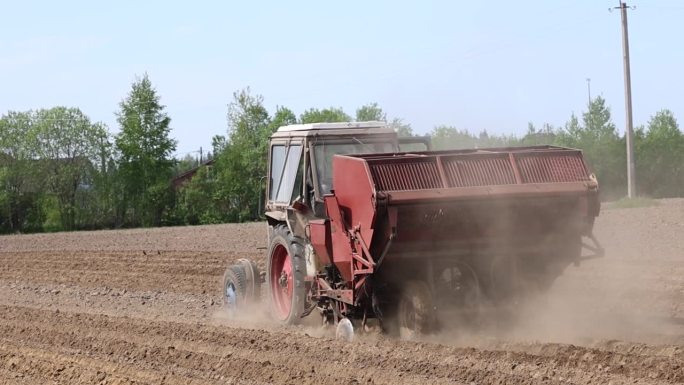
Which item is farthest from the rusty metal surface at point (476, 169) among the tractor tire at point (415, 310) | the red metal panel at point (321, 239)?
the red metal panel at point (321, 239)

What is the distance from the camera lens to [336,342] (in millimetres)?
10102

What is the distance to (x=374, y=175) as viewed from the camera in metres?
9.80

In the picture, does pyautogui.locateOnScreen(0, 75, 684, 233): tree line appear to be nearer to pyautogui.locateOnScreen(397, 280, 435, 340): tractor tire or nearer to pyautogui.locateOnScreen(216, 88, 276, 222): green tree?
pyautogui.locateOnScreen(216, 88, 276, 222): green tree

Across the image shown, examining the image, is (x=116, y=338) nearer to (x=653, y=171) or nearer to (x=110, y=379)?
(x=110, y=379)

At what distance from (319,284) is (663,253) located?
1003 centimetres

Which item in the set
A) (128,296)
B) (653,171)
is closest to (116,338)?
(128,296)

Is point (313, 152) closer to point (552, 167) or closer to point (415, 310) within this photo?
point (415, 310)

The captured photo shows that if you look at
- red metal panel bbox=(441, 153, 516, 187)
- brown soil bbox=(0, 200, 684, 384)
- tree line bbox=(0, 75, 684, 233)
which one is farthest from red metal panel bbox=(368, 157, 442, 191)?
tree line bbox=(0, 75, 684, 233)

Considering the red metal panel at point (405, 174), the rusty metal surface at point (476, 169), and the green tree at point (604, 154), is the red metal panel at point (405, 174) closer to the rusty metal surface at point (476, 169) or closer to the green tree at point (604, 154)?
the rusty metal surface at point (476, 169)

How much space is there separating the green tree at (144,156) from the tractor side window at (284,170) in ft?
167

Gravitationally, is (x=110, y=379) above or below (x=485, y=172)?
below

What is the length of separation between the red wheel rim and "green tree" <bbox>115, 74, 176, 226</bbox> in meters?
50.9

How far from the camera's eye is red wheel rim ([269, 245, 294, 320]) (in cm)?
1233

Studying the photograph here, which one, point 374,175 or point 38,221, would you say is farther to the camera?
point 38,221
